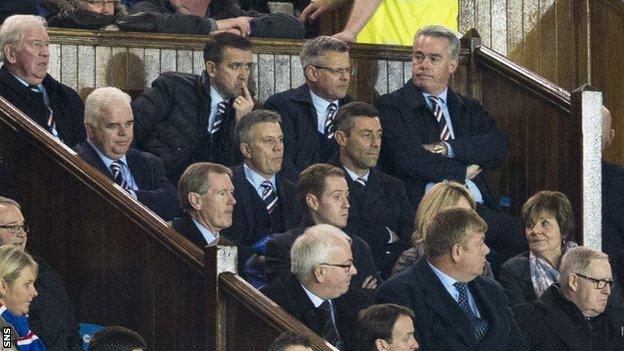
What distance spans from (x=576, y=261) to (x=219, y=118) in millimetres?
1922

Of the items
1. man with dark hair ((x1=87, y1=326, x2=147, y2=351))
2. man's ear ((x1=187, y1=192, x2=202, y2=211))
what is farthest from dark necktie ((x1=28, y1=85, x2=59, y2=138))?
man with dark hair ((x1=87, y1=326, x2=147, y2=351))

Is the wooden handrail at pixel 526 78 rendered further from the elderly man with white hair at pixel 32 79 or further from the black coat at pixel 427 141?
the elderly man with white hair at pixel 32 79

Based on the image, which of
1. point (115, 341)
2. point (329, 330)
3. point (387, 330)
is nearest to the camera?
point (115, 341)

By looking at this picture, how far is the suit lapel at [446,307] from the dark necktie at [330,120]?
169 centimetres

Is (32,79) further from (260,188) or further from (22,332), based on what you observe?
(22,332)

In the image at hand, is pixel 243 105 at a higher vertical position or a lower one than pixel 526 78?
lower

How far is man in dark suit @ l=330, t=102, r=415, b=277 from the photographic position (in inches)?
309

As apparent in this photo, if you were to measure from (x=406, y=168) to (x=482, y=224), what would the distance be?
1.49m

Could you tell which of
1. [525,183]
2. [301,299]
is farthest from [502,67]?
[301,299]

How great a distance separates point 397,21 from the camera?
9648mm

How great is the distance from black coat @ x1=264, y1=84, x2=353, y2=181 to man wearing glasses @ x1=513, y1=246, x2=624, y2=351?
1.44 meters

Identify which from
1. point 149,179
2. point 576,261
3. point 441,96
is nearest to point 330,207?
point 149,179

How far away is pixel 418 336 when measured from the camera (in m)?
6.73

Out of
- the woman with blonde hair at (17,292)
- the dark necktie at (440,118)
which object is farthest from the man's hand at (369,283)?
the dark necktie at (440,118)
